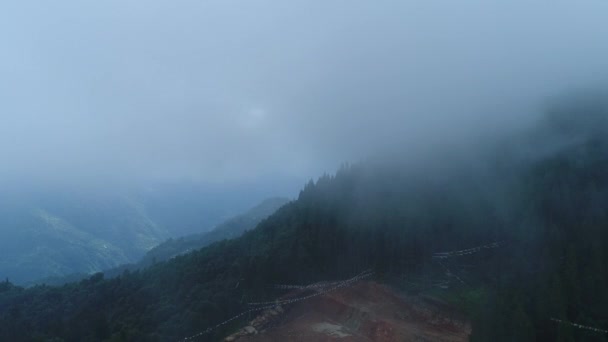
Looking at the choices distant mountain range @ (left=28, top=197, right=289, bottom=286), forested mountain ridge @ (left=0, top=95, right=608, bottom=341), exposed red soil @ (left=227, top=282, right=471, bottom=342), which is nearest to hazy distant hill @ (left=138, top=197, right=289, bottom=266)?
distant mountain range @ (left=28, top=197, right=289, bottom=286)

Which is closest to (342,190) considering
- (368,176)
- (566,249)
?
(368,176)

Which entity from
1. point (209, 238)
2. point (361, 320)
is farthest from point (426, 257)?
point (209, 238)

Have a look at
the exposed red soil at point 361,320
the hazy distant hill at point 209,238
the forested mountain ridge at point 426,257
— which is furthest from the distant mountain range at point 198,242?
the exposed red soil at point 361,320

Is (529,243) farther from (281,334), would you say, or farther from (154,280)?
(154,280)

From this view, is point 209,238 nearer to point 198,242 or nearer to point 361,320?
point 198,242

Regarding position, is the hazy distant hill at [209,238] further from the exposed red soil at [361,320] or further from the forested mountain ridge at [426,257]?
the exposed red soil at [361,320]
